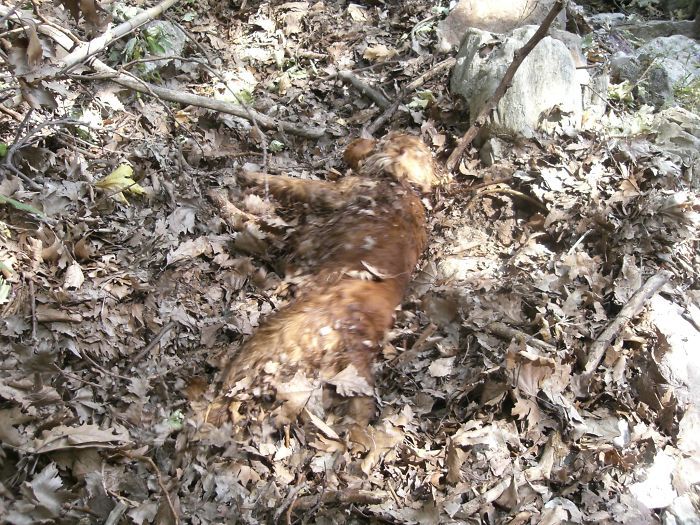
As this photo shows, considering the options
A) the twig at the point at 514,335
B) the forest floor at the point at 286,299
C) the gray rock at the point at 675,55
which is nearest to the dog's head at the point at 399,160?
the forest floor at the point at 286,299

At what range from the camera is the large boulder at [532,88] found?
16.4 feet

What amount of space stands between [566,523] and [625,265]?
1979 mm

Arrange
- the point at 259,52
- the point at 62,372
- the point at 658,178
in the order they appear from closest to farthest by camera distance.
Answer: the point at 62,372, the point at 658,178, the point at 259,52

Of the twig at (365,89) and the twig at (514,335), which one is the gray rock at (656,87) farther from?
the twig at (514,335)

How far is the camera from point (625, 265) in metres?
3.96

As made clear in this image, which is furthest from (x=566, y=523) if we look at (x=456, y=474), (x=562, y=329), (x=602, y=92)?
(x=602, y=92)

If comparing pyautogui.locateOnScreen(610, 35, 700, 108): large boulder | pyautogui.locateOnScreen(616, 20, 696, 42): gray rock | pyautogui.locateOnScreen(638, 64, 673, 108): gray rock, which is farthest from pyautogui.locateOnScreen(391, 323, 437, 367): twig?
pyautogui.locateOnScreen(616, 20, 696, 42): gray rock

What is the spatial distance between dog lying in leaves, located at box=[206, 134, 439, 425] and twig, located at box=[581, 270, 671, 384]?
1.33m

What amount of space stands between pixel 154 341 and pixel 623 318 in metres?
3.14

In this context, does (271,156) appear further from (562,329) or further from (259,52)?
(562,329)

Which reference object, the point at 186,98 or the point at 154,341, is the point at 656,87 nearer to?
the point at 186,98

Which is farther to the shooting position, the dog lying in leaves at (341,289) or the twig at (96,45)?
the twig at (96,45)

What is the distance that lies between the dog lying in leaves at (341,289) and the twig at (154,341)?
1.73 ft

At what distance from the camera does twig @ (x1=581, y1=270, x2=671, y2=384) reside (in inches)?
135
